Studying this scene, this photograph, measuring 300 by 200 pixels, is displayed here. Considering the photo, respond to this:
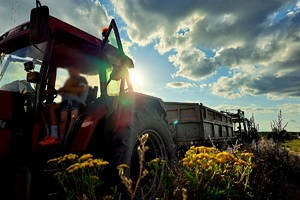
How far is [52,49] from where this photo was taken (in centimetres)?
328

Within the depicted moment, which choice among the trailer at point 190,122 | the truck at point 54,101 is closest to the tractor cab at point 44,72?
the truck at point 54,101

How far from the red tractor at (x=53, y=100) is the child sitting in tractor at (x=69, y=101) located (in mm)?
82

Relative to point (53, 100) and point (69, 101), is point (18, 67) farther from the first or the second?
point (69, 101)

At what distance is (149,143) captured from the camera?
4.19 meters

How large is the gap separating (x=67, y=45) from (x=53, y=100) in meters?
0.76

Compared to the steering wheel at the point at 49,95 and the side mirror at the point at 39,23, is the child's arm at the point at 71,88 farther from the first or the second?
Result: the side mirror at the point at 39,23

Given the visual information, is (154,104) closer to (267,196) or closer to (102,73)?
(102,73)

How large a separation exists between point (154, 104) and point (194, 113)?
16.6 ft

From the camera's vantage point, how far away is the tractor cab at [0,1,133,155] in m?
3.08

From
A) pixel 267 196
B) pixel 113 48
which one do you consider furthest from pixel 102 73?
pixel 267 196

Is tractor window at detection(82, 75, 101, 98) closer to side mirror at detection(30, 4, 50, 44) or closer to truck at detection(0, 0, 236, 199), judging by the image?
truck at detection(0, 0, 236, 199)

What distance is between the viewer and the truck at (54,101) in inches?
117

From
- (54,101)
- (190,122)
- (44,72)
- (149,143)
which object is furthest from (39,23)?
(190,122)

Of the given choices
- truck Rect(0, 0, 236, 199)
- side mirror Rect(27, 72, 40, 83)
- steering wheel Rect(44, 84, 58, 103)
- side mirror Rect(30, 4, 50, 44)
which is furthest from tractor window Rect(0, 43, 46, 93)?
side mirror Rect(30, 4, 50, 44)
